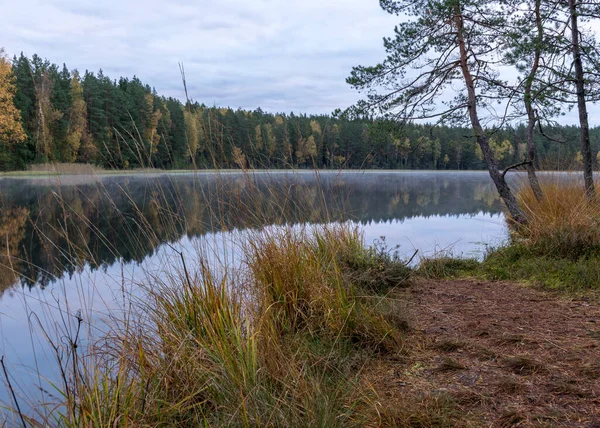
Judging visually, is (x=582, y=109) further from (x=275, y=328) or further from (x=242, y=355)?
(x=242, y=355)

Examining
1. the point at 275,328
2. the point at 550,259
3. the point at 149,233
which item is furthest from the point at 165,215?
the point at 550,259

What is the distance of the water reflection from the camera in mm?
2578

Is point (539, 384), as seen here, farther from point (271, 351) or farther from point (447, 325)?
point (271, 351)

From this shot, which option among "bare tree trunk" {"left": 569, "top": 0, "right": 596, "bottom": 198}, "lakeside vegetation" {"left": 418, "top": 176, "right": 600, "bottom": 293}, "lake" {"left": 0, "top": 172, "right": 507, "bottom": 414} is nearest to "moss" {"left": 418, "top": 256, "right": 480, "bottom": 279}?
"lakeside vegetation" {"left": 418, "top": 176, "right": 600, "bottom": 293}

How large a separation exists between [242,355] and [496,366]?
1.28 meters

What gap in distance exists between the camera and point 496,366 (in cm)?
218

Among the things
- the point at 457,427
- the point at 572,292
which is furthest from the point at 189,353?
the point at 572,292

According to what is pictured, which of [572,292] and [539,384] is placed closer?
[539,384]

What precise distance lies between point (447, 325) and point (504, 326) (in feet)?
1.14

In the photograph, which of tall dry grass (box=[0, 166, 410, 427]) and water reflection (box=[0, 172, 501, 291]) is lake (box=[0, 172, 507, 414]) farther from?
tall dry grass (box=[0, 166, 410, 427])

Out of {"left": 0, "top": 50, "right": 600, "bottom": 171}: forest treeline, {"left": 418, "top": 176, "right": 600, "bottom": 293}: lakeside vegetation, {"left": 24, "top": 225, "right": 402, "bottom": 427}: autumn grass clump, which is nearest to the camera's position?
{"left": 24, "top": 225, "right": 402, "bottom": 427}: autumn grass clump

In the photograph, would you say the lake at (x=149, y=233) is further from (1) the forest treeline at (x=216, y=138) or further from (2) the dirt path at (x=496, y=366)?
(2) the dirt path at (x=496, y=366)

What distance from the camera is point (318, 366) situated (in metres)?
2.13

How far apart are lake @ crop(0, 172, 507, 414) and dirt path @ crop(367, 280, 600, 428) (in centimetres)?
120
